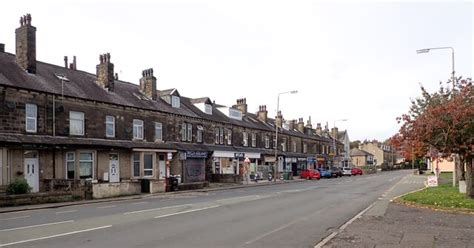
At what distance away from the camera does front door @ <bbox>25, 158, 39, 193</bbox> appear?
25.5 metres

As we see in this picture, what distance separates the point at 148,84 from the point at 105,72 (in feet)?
18.1

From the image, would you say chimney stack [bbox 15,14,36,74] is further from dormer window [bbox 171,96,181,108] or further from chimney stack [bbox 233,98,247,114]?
chimney stack [bbox 233,98,247,114]

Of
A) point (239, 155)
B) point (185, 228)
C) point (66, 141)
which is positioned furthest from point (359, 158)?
point (185, 228)

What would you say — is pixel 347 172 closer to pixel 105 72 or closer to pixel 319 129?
pixel 319 129

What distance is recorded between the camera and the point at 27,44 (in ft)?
92.9

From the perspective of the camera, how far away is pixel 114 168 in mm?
31453

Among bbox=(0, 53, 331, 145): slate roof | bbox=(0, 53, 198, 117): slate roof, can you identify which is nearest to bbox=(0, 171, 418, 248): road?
bbox=(0, 53, 198, 117): slate roof

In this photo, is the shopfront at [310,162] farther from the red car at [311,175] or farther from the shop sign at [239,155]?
the shop sign at [239,155]

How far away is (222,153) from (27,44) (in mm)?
21978

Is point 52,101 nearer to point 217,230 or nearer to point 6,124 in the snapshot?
point 6,124

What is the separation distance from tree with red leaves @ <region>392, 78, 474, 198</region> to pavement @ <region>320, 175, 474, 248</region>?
13.6 ft

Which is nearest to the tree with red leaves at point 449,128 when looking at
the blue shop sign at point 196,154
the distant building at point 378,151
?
the blue shop sign at point 196,154

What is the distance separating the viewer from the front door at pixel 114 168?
102 feet

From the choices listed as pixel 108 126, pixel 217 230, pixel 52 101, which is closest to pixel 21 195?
pixel 52 101
